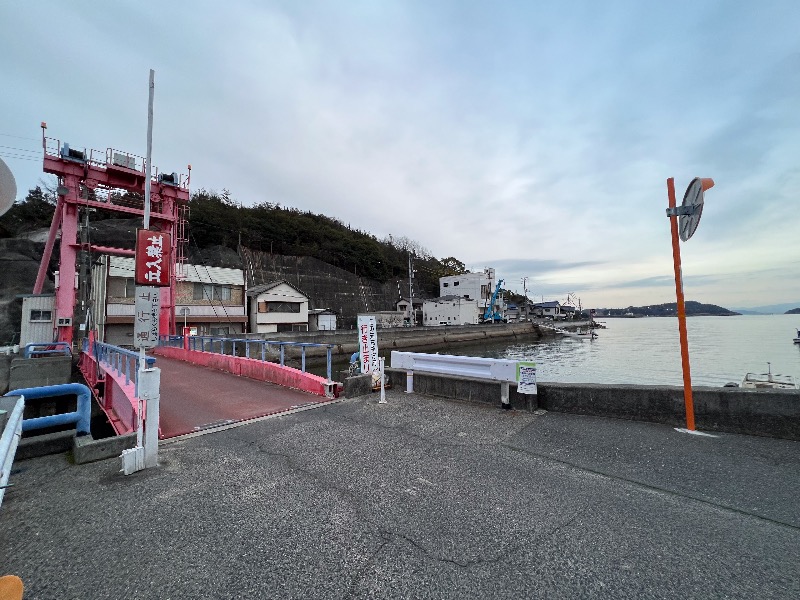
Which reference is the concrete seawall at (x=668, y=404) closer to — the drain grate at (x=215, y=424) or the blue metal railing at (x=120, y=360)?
the drain grate at (x=215, y=424)

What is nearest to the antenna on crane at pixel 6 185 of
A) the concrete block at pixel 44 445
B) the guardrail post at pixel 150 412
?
A: the guardrail post at pixel 150 412

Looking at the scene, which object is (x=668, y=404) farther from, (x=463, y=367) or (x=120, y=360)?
(x=120, y=360)

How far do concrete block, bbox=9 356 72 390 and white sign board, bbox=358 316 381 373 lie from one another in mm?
11626

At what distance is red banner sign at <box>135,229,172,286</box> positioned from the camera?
3980 millimetres

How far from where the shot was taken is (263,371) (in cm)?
892

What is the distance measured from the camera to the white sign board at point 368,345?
24.0 ft

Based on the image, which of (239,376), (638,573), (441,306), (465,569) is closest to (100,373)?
(239,376)

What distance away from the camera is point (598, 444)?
4184mm

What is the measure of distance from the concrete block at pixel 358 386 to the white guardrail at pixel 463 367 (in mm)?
681

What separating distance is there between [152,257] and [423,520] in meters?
3.97

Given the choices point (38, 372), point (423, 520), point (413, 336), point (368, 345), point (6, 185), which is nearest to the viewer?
point (6, 185)

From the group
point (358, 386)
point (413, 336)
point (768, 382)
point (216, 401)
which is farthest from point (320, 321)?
point (768, 382)

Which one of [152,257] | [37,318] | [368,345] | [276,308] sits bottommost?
[368,345]

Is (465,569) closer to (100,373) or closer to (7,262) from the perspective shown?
(100,373)
